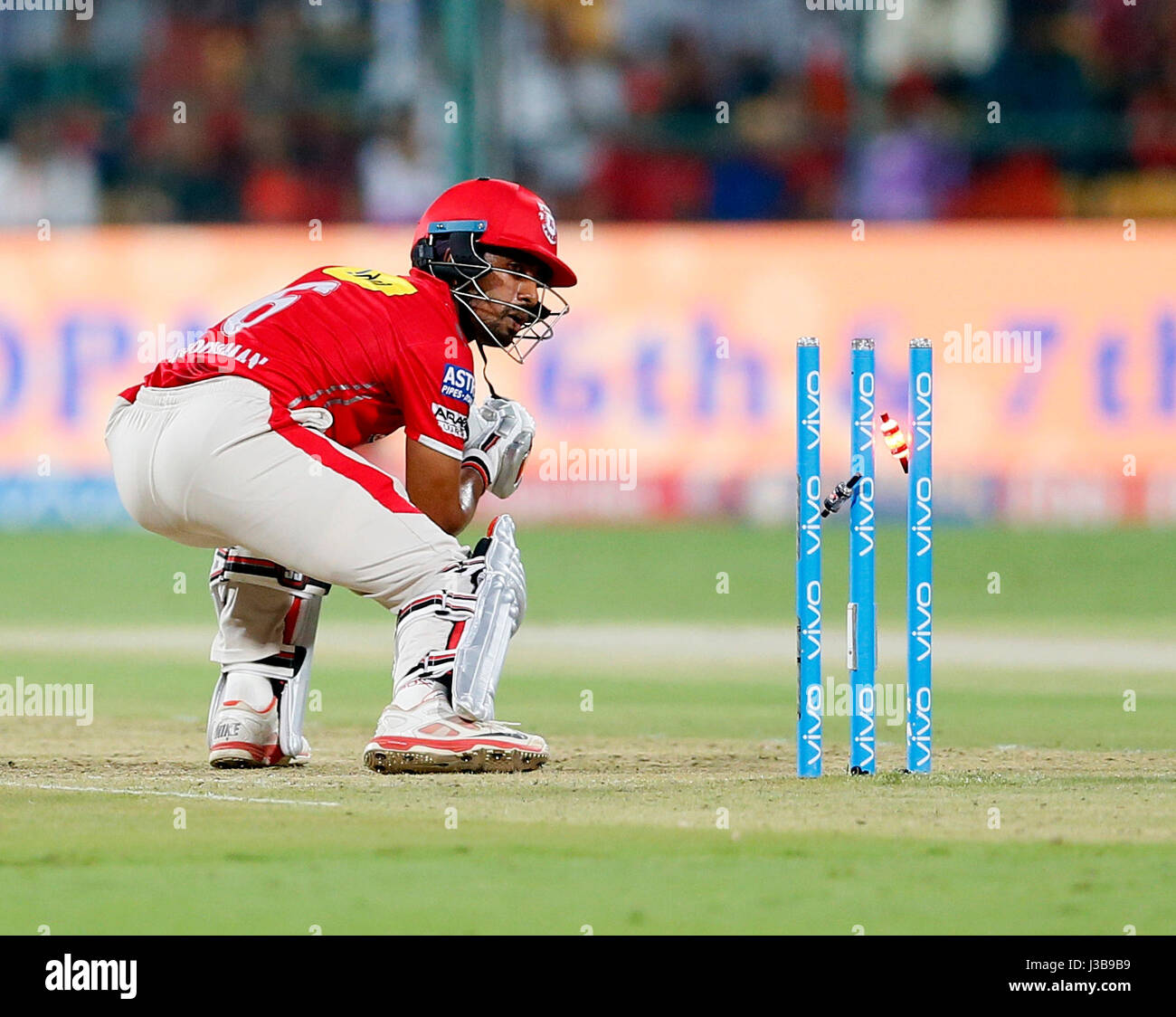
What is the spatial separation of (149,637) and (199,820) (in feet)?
19.1

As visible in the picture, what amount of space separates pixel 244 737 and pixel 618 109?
1269cm

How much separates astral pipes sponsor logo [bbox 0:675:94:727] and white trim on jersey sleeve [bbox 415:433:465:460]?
2.34 m

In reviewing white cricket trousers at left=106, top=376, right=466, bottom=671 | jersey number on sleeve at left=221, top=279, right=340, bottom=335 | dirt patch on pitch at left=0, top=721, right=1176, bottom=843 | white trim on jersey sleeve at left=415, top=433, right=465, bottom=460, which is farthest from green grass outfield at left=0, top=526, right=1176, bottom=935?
jersey number on sleeve at left=221, top=279, right=340, bottom=335

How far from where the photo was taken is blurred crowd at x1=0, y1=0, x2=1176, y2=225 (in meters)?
16.9

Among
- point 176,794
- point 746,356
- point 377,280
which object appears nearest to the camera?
point 176,794

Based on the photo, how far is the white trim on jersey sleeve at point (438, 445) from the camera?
6273mm

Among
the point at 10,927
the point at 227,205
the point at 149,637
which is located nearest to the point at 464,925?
the point at 10,927

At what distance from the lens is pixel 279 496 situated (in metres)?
6.11

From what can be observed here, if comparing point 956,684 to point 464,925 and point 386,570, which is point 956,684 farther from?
point 464,925

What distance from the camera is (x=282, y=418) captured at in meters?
6.18

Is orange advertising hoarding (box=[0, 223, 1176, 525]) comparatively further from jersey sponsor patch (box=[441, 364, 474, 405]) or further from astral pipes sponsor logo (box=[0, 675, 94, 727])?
jersey sponsor patch (box=[441, 364, 474, 405])

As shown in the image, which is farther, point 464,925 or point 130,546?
point 130,546
